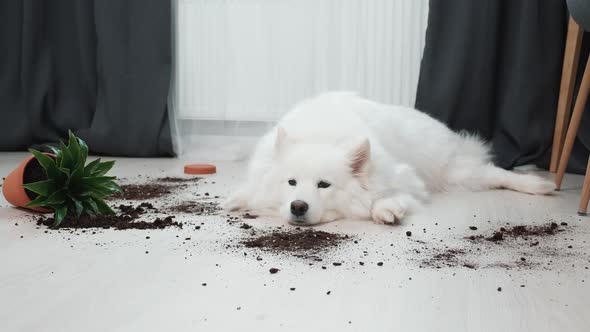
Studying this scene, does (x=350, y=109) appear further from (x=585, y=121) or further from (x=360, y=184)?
(x=585, y=121)

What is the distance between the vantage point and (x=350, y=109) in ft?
10.3

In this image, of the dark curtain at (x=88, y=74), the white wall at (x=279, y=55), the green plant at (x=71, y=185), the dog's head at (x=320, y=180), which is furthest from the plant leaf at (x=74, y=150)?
the white wall at (x=279, y=55)

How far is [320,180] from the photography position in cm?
259

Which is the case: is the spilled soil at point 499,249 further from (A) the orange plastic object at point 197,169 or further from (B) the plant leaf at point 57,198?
(A) the orange plastic object at point 197,169

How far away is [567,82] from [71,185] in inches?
124

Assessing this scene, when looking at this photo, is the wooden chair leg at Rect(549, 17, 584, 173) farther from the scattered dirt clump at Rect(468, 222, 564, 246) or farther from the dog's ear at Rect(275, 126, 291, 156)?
the dog's ear at Rect(275, 126, 291, 156)

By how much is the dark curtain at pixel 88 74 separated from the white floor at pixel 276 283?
2.10 meters

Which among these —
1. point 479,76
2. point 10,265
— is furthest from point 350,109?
point 10,265

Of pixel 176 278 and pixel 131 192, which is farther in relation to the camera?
pixel 131 192

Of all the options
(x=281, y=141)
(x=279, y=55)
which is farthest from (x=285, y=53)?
(x=281, y=141)

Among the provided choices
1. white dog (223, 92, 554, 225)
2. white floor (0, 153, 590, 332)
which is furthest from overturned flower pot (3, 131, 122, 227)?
white dog (223, 92, 554, 225)

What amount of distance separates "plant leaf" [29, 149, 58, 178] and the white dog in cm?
78

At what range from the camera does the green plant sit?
8.27ft

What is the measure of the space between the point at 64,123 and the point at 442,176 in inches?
120
